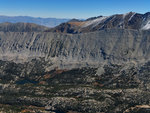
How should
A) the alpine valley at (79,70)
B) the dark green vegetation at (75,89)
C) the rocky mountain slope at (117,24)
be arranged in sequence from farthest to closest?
the rocky mountain slope at (117,24) → the alpine valley at (79,70) → the dark green vegetation at (75,89)

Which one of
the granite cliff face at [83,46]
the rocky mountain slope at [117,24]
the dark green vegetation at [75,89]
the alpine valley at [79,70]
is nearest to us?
the dark green vegetation at [75,89]

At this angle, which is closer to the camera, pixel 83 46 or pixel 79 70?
pixel 79 70

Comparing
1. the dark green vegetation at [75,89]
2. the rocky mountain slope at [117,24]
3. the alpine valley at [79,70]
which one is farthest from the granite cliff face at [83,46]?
the rocky mountain slope at [117,24]

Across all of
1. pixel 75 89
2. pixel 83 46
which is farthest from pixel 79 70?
pixel 83 46

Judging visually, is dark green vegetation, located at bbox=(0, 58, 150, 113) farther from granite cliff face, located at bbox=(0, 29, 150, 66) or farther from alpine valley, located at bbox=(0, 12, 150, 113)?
granite cliff face, located at bbox=(0, 29, 150, 66)

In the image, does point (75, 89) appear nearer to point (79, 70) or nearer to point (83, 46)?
point (79, 70)

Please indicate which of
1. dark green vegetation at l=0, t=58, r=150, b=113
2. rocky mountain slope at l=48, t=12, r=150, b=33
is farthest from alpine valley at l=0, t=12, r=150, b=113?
rocky mountain slope at l=48, t=12, r=150, b=33

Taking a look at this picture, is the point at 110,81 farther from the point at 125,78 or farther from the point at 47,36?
the point at 47,36

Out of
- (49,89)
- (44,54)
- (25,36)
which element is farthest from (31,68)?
(25,36)

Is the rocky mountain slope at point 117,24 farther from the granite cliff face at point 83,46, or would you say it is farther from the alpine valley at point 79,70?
the granite cliff face at point 83,46
